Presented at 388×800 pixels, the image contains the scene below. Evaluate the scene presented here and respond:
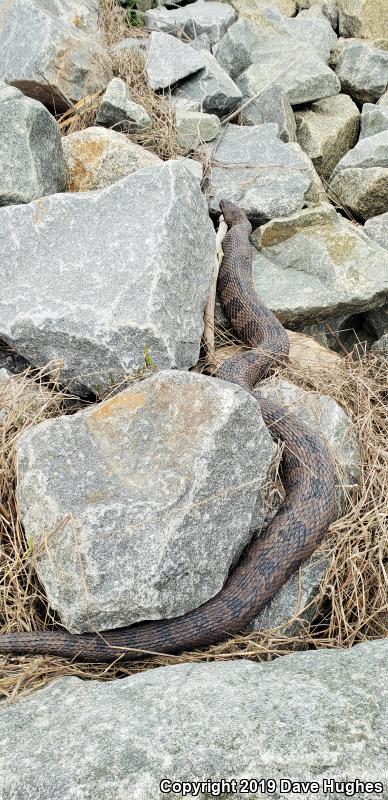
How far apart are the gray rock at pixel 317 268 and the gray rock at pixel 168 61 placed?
2031 millimetres

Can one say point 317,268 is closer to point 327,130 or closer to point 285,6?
point 327,130

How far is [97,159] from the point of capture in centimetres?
491

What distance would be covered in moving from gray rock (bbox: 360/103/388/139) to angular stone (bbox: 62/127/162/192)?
10.1 ft

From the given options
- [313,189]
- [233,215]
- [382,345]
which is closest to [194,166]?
[233,215]

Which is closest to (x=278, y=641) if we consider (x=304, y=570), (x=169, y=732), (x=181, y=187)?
(x=304, y=570)

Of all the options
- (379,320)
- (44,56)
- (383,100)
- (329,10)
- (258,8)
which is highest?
(44,56)

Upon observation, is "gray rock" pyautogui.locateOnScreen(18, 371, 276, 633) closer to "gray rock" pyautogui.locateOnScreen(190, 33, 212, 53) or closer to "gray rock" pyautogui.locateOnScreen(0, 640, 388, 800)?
"gray rock" pyautogui.locateOnScreen(0, 640, 388, 800)

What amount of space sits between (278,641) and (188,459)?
833 millimetres

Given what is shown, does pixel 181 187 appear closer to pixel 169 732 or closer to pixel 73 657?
pixel 73 657

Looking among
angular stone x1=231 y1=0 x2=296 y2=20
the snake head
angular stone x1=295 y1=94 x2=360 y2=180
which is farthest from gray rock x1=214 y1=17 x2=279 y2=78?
the snake head

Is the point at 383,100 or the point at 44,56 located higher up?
the point at 44,56

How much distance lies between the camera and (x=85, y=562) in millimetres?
2510

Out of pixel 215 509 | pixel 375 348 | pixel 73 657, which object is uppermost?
pixel 215 509

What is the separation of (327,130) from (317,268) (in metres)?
2.67
